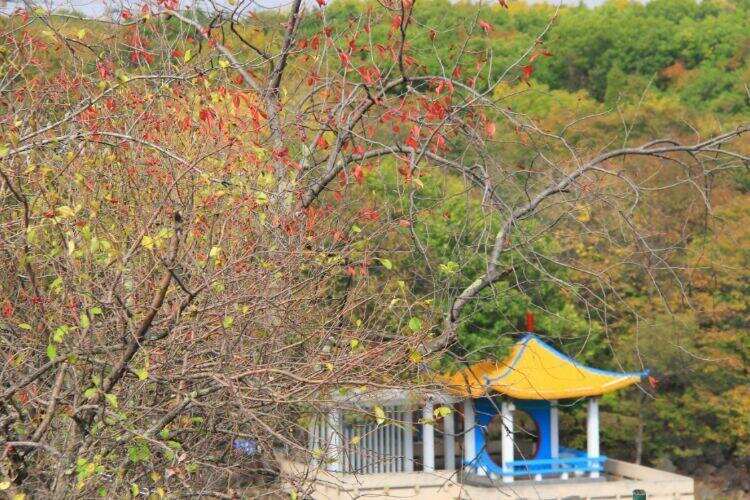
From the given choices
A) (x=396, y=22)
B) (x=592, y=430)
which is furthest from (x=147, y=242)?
(x=592, y=430)

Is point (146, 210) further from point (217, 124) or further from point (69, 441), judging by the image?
point (69, 441)

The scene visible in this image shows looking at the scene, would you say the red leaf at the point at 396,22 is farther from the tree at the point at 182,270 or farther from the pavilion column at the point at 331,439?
the pavilion column at the point at 331,439

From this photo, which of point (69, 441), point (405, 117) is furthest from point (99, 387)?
point (405, 117)

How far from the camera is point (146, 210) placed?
4.26 metres

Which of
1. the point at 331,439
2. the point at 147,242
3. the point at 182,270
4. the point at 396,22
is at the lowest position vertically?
the point at 331,439

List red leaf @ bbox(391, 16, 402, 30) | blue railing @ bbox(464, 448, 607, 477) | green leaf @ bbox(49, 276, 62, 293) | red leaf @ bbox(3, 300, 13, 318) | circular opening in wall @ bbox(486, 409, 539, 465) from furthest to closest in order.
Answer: circular opening in wall @ bbox(486, 409, 539, 465)
blue railing @ bbox(464, 448, 607, 477)
red leaf @ bbox(391, 16, 402, 30)
red leaf @ bbox(3, 300, 13, 318)
green leaf @ bbox(49, 276, 62, 293)

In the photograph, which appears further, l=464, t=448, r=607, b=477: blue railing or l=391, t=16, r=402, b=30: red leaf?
l=464, t=448, r=607, b=477: blue railing

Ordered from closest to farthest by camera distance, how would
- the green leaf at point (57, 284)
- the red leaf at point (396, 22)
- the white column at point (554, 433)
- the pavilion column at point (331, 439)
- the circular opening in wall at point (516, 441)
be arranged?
the green leaf at point (57, 284) → the pavilion column at point (331, 439) → the red leaf at point (396, 22) → the white column at point (554, 433) → the circular opening in wall at point (516, 441)

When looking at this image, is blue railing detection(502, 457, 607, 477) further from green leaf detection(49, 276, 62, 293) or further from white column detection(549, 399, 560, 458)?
green leaf detection(49, 276, 62, 293)

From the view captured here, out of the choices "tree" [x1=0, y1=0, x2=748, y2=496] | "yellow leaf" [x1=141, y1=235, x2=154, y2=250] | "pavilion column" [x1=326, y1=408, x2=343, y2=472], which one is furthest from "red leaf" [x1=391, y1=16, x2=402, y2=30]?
"yellow leaf" [x1=141, y1=235, x2=154, y2=250]

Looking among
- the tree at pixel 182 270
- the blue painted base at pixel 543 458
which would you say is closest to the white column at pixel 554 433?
the blue painted base at pixel 543 458

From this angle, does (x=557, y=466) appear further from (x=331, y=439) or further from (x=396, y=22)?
(x=396, y=22)

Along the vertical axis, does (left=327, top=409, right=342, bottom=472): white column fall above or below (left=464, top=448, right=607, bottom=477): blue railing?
above

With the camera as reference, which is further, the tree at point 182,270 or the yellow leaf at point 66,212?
the tree at point 182,270
